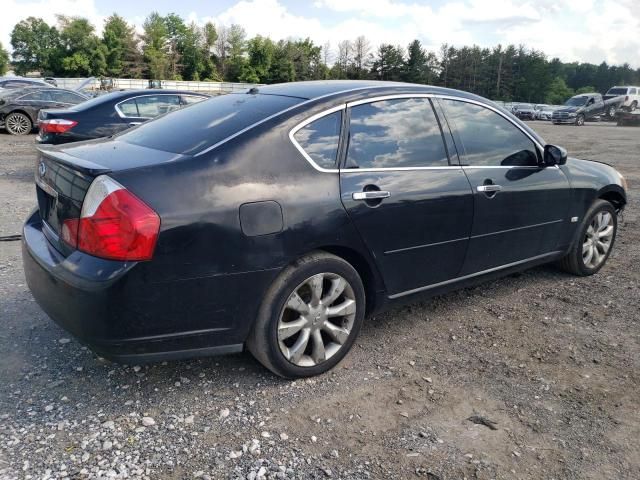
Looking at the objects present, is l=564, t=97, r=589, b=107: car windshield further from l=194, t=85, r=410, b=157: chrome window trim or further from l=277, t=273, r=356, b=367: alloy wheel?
l=277, t=273, r=356, b=367: alloy wheel

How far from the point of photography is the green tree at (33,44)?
99.9 metres

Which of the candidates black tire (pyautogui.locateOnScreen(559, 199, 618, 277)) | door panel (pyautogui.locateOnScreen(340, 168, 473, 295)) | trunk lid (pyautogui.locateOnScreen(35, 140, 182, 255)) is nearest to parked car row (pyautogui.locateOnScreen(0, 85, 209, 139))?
trunk lid (pyautogui.locateOnScreen(35, 140, 182, 255))

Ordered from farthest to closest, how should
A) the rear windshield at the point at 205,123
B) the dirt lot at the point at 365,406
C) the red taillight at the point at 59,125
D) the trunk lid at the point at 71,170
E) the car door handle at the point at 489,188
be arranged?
the red taillight at the point at 59,125 → the car door handle at the point at 489,188 → the rear windshield at the point at 205,123 → the trunk lid at the point at 71,170 → the dirt lot at the point at 365,406

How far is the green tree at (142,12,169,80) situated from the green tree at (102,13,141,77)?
194 centimetres

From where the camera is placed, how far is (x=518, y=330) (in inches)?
154

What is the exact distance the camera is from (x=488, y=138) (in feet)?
13.1

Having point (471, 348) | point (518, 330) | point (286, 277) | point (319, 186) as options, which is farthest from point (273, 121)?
point (518, 330)

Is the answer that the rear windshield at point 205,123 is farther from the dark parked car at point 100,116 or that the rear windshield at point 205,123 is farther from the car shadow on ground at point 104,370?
the dark parked car at point 100,116

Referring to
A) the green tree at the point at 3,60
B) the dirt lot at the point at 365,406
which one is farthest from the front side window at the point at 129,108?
the green tree at the point at 3,60

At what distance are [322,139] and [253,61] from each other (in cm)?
9903

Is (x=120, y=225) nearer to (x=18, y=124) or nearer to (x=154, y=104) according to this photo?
(x=154, y=104)

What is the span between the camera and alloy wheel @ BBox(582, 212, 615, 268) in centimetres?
496

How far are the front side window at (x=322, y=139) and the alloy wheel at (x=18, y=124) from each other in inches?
612

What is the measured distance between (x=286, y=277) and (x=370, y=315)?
805 mm
